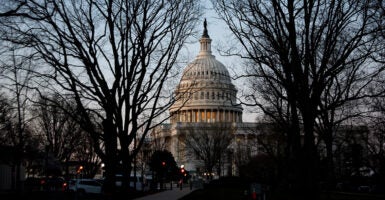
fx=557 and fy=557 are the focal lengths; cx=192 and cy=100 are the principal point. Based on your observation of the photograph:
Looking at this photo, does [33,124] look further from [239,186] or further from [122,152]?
[122,152]

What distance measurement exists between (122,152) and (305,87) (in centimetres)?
844

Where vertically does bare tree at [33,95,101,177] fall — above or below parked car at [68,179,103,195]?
above

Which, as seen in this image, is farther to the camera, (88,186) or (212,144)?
(212,144)

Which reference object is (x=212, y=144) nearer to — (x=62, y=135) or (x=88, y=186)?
(x=62, y=135)

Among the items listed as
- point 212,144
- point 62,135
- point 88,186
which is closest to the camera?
point 88,186

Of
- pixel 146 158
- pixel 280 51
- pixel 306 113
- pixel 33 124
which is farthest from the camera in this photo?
pixel 146 158

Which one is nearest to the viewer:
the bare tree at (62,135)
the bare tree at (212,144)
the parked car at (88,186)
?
the parked car at (88,186)

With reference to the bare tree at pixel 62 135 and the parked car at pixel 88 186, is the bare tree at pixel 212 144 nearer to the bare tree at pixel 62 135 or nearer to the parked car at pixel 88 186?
the bare tree at pixel 62 135

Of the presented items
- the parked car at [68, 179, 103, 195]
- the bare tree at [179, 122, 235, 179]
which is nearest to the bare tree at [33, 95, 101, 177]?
the parked car at [68, 179, 103, 195]

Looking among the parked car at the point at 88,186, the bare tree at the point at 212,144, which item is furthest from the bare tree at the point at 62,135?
the bare tree at the point at 212,144

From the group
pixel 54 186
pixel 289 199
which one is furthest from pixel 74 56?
pixel 54 186

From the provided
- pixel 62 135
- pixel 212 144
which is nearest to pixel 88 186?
pixel 62 135

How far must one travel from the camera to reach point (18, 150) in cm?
4369

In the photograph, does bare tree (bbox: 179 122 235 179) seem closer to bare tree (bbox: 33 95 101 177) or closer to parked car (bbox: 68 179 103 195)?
bare tree (bbox: 33 95 101 177)
